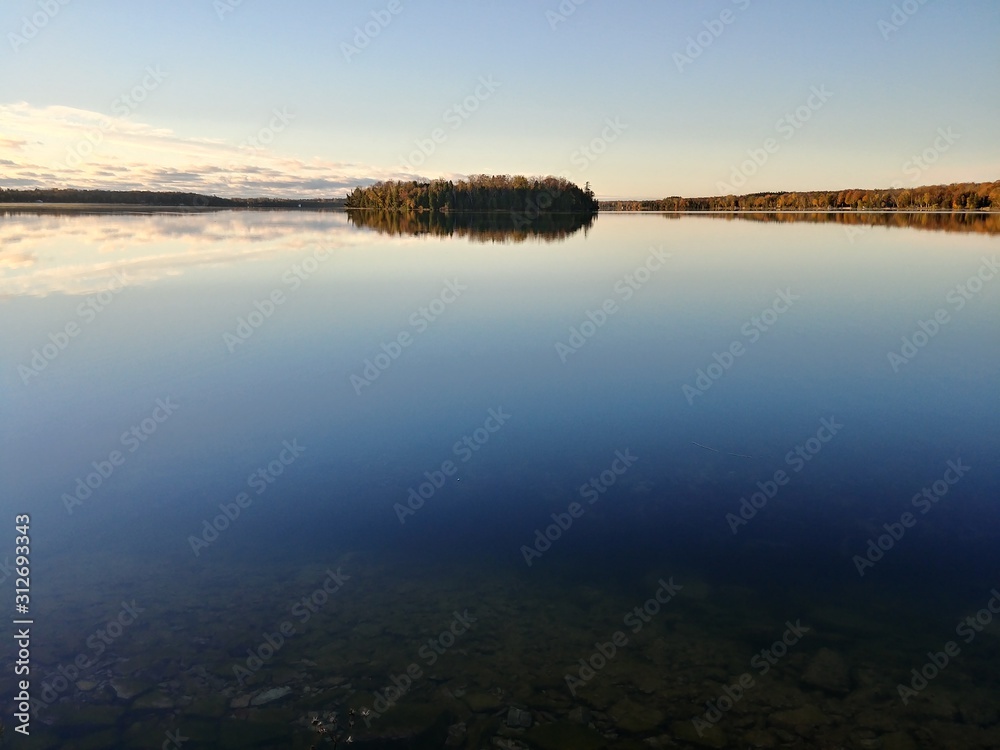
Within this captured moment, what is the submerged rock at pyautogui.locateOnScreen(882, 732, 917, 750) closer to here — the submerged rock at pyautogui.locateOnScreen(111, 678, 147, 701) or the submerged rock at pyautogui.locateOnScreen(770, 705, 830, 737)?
the submerged rock at pyautogui.locateOnScreen(770, 705, 830, 737)

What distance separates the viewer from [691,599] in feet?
15.5

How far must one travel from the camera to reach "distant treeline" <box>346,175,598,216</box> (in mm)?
114875

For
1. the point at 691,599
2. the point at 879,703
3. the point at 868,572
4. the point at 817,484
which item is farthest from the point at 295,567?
the point at 817,484

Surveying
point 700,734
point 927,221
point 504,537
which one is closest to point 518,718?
point 700,734

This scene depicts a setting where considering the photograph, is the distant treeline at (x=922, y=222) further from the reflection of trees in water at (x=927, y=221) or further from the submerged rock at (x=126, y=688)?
the submerged rock at (x=126, y=688)

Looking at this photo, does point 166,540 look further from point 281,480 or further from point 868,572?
point 868,572

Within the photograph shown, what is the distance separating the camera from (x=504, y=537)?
5.60 meters

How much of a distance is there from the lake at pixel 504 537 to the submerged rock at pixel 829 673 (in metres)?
0.02

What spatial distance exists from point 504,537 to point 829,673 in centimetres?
269

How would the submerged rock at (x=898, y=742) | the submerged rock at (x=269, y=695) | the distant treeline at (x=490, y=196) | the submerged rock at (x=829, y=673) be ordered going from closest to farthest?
the submerged rock at (x=898, y=742) < the submerged rock at (x=269, y=695) < the submerged rock at (x=829, y=673) < the distant treeline at (x=490, y=196)

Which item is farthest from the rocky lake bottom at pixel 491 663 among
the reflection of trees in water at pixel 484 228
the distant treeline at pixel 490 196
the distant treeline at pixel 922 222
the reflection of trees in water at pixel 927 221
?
the distant treeline at pixel 490 196

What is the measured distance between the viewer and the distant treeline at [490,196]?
377 ft

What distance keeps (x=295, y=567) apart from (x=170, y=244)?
33398 millimetres

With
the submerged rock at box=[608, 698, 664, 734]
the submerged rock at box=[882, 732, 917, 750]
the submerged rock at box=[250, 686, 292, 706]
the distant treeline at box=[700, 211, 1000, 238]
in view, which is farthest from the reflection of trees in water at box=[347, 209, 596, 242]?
the submerged rock at box=[882, 732, 917, 750]
